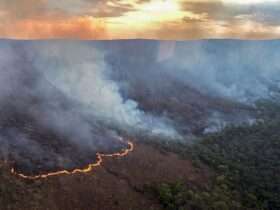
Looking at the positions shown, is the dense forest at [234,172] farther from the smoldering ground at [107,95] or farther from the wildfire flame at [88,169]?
the wildfire flame at [88,169]

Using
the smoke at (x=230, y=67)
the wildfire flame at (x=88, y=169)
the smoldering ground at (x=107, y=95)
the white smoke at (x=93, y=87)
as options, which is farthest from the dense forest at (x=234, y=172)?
the smoke at (x=230, y=67)

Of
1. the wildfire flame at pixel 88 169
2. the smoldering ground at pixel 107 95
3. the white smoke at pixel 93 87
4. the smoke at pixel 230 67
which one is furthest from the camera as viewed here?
the smoke at pixel 230 67

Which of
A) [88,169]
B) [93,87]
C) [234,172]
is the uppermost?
[93,87]

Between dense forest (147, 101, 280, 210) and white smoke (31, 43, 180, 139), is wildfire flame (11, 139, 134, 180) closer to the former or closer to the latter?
dense forest (147, 101, 280, 210)

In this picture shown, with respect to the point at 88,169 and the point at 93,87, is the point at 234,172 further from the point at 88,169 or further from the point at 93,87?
the point at 93,87

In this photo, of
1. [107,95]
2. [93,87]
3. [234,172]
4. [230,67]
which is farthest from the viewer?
[230,67]

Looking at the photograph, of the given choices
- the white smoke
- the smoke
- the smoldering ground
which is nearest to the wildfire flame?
the smoldering ground

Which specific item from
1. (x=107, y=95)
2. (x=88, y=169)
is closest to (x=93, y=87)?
(x=107, y=95)

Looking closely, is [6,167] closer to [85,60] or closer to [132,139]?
[132,139]

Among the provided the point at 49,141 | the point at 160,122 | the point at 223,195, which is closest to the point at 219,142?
the point at 160,122
